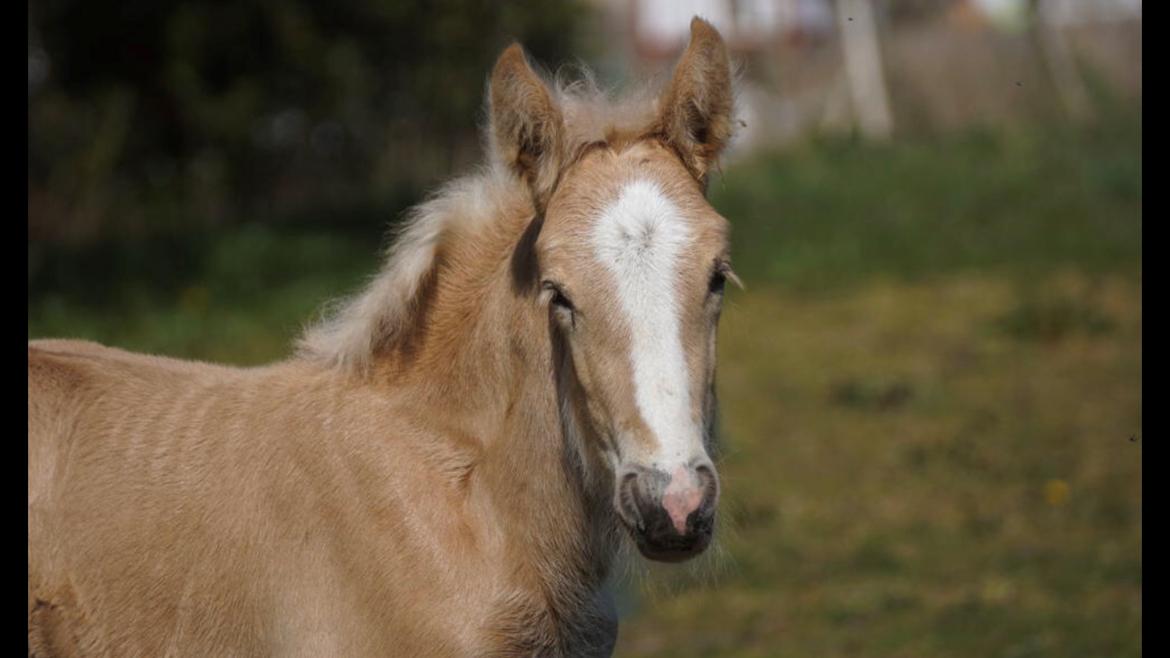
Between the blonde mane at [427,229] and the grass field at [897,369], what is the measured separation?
0.96m

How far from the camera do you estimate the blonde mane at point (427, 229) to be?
3.86 meters

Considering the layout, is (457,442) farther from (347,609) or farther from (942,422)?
(942,422)

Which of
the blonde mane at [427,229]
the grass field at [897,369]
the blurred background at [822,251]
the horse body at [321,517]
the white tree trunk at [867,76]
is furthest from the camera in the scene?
the white tree trunk at [867,76]

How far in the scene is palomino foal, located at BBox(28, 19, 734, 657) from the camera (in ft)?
11.3

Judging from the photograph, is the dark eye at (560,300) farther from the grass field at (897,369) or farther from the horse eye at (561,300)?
the grass field at (897,369)

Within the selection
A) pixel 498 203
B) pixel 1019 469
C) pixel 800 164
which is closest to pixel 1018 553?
pixel 1019 469

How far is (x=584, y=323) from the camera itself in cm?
346

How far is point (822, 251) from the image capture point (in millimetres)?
13281

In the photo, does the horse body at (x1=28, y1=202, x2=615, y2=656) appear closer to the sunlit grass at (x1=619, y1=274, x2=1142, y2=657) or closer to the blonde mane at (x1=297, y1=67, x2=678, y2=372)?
the blonde mane at (x1=297, y1=67, x2=678, y2=372)

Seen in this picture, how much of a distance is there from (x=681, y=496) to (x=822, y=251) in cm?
1031


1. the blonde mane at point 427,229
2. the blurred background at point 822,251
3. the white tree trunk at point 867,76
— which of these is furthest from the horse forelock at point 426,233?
the white tree trunk at point 867,76

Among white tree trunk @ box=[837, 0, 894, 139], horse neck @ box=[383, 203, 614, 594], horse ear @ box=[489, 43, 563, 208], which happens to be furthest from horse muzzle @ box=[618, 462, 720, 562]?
white tree trunk @ box=[837, 0, 894, 139]

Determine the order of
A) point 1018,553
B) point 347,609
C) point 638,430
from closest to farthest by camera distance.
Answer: point 638,430 → point 347,609 → point 1018,553

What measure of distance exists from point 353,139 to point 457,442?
1101 cm
